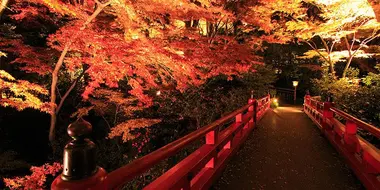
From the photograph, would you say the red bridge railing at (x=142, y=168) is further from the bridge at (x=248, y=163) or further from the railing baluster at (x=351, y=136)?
the railing baluster at (x=351, y=136)

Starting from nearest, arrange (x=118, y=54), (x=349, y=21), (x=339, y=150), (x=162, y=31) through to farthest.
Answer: (x=339, y=150), (x=118, y=54), (x=162, y=31), (x=349, y=21)

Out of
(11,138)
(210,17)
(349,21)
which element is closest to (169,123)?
(210,17)

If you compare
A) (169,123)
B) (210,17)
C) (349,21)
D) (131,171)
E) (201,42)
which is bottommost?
(169,123)

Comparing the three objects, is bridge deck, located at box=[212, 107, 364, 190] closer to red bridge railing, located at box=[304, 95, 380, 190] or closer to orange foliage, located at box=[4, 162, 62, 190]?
red bridge railing, located at box=[304, 95, 380, 190]

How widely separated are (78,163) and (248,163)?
437cm

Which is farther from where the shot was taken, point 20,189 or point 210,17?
point 210,17

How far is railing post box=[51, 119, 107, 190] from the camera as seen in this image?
4.36 ft

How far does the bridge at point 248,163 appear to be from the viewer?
4.54 feet

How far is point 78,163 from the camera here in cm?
134

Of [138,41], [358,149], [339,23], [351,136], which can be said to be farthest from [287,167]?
[339,23]

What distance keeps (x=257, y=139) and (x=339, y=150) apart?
220 cm

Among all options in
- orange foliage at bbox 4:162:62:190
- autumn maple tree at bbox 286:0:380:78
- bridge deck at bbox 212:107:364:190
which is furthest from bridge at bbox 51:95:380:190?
autumn maple tree at bbox 286:0:380:78

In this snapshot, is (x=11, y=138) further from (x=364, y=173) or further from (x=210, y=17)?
(x=364, y=173)

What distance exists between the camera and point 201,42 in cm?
1053
